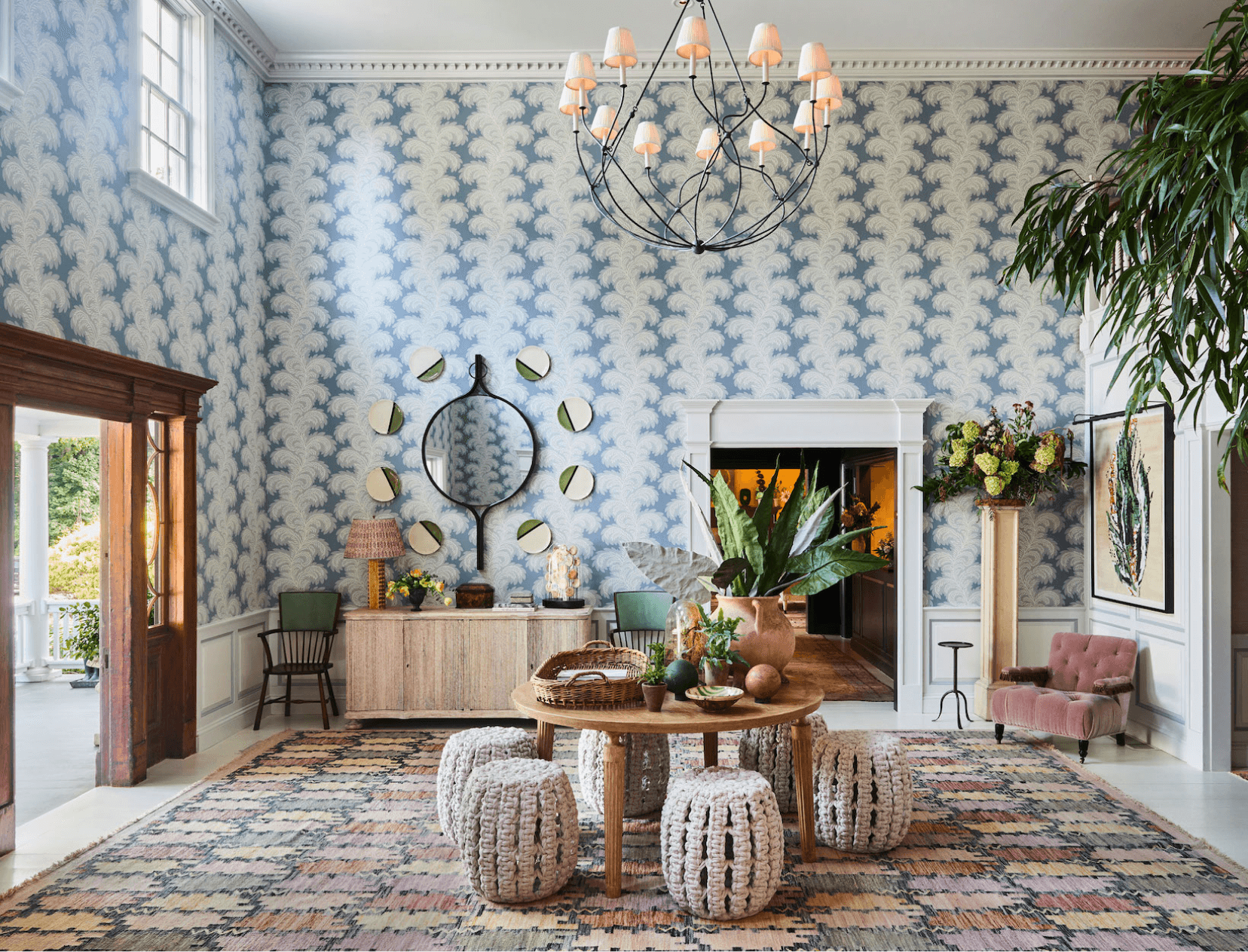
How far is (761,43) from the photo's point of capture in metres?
3.17

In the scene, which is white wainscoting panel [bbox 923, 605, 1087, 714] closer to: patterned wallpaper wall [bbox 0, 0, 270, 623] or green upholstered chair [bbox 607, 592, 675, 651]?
green upholstered chair [bbox 607, 592, 675, 651]

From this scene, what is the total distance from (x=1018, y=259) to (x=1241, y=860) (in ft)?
10.6

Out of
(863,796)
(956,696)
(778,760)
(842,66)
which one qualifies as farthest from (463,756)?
(842,66)

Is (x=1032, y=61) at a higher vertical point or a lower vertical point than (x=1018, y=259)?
higher

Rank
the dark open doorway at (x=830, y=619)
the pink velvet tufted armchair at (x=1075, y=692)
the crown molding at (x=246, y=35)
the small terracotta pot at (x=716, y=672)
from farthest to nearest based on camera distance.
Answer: the dark open doorway at (x=830, y=619) → the crown molding at (x=246, y=35) → the pink velvet tufted armchair at (x=1075, y=692) → the small terracotta pot at (x=716, y=672)

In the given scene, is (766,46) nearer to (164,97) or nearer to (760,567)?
(760,567)

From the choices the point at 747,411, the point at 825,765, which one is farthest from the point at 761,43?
the point at 747,411

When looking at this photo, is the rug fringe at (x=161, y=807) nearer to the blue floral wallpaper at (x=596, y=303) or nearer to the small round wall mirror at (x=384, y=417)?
the blue floral wallpaper at (x=596, y=303)

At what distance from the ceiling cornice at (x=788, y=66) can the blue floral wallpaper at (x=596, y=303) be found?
0.33 ft

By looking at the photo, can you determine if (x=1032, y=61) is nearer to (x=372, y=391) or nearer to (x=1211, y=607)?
(x=1211, y=607)

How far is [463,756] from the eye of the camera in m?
3.80

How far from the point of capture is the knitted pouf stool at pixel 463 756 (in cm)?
376

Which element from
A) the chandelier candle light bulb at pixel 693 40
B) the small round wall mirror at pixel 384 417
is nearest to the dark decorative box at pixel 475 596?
the small round wall mirror at pixel 384 417

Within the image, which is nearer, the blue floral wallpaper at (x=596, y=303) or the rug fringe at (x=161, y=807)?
the rug fringe at (x=161, y=807)
